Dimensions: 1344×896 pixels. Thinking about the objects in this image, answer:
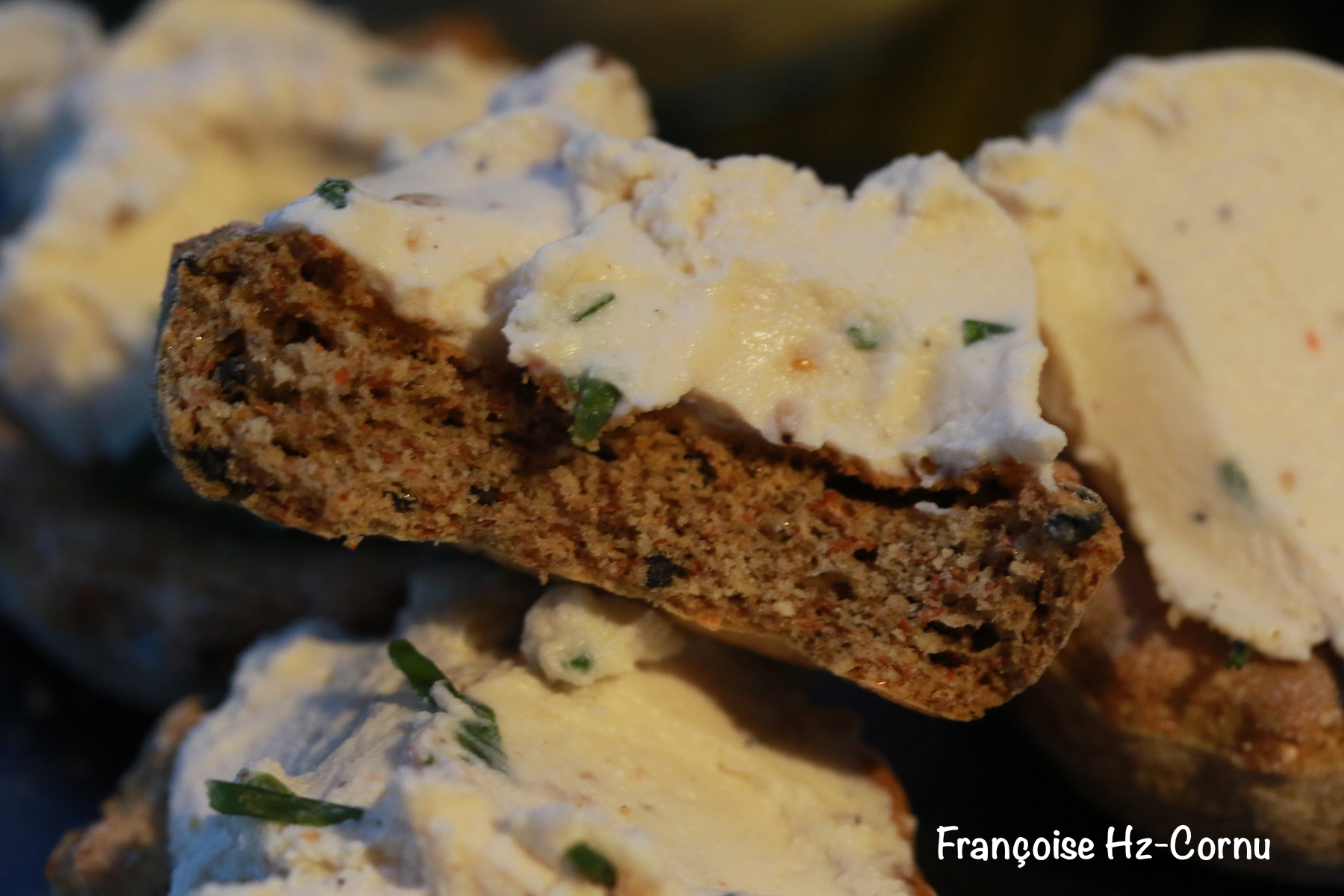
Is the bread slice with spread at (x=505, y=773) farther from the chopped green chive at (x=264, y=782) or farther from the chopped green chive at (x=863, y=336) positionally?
the chopped green chive at (x=863, y=336)

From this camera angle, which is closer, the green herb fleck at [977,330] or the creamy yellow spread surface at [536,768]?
the creamy yellow spread surface at [536,768]

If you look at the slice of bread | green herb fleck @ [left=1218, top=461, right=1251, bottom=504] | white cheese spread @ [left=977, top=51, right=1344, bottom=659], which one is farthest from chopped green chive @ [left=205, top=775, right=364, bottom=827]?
green herb fleck @ [left=1218, top=461, right=1251, bottom=504]

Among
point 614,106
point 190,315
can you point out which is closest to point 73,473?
point 190,315

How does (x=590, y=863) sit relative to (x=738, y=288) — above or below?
below

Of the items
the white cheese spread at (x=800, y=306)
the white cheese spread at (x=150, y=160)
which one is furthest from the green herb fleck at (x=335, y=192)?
the white cheese spread at (x=150, y=160)

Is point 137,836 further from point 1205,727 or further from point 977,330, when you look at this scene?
point 1205,727

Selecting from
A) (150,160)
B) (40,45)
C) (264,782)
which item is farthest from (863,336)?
(40,45)
